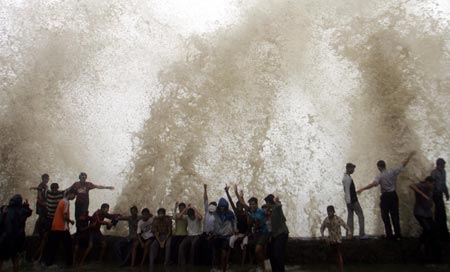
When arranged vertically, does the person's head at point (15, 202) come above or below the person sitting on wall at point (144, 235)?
above

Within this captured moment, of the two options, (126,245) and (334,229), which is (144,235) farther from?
(334,229)


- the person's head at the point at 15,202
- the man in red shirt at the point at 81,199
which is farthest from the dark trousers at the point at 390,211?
the person's head at the point at 15,202

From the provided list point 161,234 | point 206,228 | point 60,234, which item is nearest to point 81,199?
point 60,234

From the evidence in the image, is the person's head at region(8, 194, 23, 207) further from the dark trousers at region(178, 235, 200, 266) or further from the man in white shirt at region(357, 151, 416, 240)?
the man in white shirt at region(357, 151, 416, 240)

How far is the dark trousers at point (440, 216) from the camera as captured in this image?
26.6ft

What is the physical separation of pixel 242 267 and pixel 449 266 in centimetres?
392

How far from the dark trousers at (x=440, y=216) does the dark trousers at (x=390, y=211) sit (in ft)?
2.78

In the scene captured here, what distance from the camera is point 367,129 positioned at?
1184 cm

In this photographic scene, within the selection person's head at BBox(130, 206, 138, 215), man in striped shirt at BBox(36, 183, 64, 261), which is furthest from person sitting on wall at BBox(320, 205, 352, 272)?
man in striped shirt at BBox(36, 183, 64, 261)

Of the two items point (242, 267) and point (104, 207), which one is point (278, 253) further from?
point (104, 207)

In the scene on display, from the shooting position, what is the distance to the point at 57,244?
8336 mm

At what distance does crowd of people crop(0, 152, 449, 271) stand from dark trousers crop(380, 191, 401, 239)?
19 mm

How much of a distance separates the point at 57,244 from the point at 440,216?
8162mm

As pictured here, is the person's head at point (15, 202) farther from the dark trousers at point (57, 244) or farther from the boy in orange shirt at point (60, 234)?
the dark trousers at point (57, 244)
